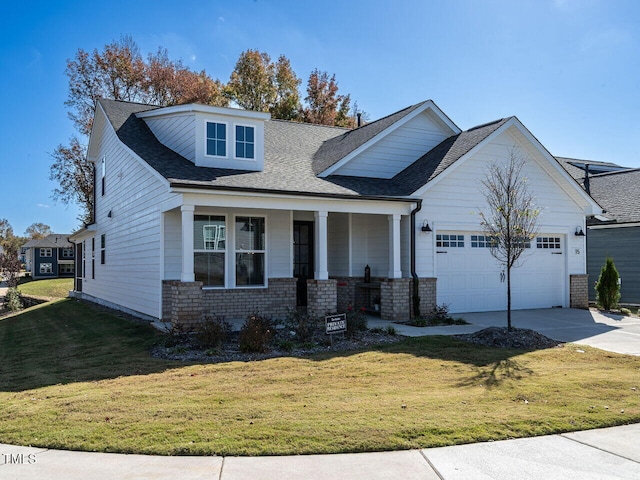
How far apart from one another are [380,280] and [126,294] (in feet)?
27.3

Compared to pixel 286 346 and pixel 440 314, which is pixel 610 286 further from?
pixel 286 346

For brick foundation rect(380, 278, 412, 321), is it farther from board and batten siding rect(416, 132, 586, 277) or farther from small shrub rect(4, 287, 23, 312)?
small shrub rect(4, 287, 23, 312)

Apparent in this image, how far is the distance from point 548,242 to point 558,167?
248 cm

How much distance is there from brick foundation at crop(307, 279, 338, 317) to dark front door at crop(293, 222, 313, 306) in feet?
7.95

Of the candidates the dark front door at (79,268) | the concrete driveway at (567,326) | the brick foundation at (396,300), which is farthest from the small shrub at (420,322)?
the dark front door at (79,268)

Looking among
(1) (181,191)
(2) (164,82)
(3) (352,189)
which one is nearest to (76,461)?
(1) (181,191)

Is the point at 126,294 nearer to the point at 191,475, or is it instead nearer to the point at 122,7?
the point at 122,7

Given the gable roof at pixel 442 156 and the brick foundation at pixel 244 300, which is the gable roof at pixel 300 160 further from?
the brick foundation at pixel 244 300

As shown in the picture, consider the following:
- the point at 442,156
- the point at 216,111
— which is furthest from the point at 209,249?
the point at 442,156

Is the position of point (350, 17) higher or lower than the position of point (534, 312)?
higher

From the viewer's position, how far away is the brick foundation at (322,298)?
1270cm

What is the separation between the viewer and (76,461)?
15.1 ft

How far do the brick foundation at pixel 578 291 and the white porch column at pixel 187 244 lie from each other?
1223cm

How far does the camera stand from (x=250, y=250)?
13891 mm
